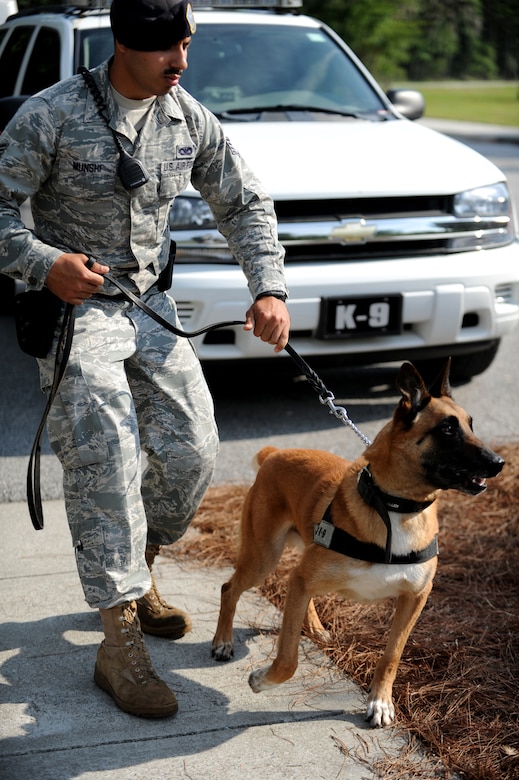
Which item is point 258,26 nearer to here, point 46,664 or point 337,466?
point 337,466

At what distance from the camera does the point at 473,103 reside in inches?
1534

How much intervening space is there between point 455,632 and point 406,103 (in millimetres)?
4173

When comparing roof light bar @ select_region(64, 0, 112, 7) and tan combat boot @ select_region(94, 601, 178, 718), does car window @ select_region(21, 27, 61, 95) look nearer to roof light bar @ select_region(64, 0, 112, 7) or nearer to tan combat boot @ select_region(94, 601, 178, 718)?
roof light bar @ select_region(64, 0, 112, 7)

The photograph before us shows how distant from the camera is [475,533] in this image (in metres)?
4.42

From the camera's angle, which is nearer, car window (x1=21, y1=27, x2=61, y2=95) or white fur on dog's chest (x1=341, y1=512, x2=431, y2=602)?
white fur on dog's chest (x1=341, y1=512, x2=431, y2=602)

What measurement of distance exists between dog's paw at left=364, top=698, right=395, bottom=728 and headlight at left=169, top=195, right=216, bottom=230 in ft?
9.08

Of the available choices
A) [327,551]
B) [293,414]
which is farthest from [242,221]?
[293,414]

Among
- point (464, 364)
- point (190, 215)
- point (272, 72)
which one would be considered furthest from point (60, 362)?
point (272, 72)

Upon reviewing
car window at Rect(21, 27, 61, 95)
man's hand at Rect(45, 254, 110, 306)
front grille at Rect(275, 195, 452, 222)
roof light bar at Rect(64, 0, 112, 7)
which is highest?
roof light bar at Rect(64, 0, 112, 7)

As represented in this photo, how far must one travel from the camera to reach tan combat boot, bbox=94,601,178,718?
3.04 meters

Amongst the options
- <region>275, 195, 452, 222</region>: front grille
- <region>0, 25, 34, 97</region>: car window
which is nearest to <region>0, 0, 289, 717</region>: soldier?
<region>275, 195, 452, 222</region>: front grille

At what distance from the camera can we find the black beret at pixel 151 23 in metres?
2.90

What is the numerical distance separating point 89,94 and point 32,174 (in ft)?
0.97

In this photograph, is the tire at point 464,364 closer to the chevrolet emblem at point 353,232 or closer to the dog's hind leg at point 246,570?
the chevrolet emblem at point 353,232
